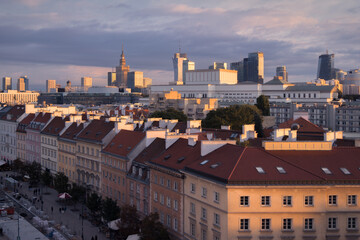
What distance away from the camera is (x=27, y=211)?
7950cm

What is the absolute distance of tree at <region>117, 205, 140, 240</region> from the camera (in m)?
56.9

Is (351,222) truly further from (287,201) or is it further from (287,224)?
(287,201)

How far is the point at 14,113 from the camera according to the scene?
134 m

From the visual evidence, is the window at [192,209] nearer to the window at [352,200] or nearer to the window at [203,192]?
the window at [203,192]

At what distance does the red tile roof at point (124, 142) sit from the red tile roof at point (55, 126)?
2764cm

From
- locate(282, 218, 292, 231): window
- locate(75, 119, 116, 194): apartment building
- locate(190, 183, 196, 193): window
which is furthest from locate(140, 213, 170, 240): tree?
locate(75, 119, 116, 194): apartment building

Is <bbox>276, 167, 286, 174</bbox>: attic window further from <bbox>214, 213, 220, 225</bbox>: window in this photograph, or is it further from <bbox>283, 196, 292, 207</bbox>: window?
<bbox>214, 213, 220, 225</bbox>: window

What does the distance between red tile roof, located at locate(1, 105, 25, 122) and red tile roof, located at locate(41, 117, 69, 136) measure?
2339cm

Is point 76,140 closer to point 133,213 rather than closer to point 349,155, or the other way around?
point 133,213

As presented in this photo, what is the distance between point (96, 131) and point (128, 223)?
32162 mm

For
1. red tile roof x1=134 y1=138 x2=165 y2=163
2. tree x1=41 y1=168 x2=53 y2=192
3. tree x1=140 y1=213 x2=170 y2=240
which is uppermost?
red tile roof x1=134 y1=138 x2=165 y2=163

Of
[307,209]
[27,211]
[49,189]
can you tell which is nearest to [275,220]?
[307,209]

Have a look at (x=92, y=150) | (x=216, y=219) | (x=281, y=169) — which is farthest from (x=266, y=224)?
(x=92, y=150)

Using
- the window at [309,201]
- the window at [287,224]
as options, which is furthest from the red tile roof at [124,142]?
the window at [309,201]
